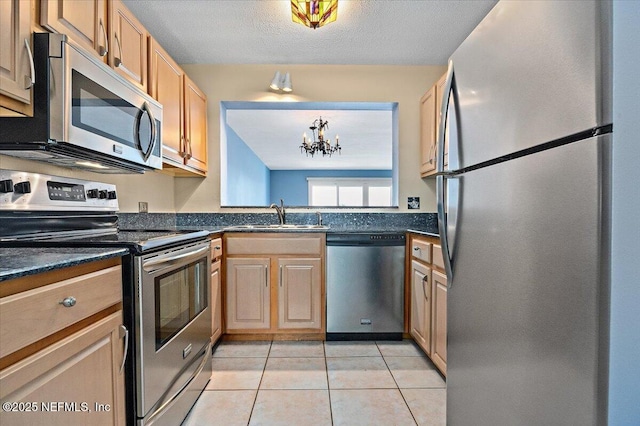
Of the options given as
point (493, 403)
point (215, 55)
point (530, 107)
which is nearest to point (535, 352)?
point (493, 403)

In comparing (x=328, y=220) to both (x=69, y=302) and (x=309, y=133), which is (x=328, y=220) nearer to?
(x=69, y=302)

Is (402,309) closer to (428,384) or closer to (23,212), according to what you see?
(428,384)

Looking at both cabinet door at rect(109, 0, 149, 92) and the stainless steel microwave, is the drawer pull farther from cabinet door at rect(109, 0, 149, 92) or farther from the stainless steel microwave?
cabinet door at rect(109, 0, 149, 92)

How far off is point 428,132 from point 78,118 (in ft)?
7.78

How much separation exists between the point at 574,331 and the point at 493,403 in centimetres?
41

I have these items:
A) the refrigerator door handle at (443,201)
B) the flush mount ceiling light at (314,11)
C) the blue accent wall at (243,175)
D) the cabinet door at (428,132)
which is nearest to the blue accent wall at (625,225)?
the refrigerator door handle at (443,201)

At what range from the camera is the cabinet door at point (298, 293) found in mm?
2617

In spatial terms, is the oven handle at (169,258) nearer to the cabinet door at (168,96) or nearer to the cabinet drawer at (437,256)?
the cabinet door at (168,96)

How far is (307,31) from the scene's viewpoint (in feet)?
8.15

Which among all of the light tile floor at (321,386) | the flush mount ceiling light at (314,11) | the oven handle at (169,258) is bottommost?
the light tile floor at (321,386)

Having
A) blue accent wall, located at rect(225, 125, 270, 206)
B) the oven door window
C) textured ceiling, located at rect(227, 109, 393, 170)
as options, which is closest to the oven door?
the oven door window

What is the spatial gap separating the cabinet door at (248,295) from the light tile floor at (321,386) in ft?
0.64

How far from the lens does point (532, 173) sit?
0.81 metres

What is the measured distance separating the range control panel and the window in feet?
24.6
